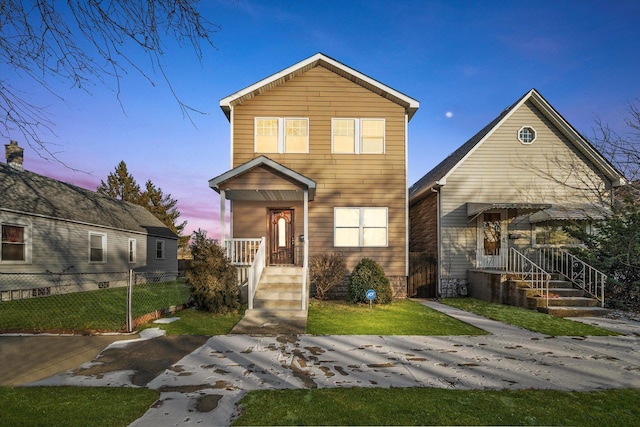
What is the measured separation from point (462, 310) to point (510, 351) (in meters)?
4.71

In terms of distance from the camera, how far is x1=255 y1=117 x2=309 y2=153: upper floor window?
41.4 feet

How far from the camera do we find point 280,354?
18.5 feet

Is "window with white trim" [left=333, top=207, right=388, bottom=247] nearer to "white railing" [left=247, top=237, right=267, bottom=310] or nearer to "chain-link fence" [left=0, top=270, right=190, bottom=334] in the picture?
"white railing" [left=247, top=237, right=267, bottom=310]

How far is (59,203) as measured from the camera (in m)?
15.5

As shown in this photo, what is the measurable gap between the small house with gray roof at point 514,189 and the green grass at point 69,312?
1116cm

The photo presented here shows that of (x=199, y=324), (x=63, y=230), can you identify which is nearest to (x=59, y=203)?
(x=63, y=230)

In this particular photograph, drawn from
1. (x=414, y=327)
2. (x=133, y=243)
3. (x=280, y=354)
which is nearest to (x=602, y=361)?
(x=414, y=327)

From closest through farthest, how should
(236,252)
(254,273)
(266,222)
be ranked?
(254,273) < (236,252) < (266,222)

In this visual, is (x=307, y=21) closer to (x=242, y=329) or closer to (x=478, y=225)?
(x=242, y=329)

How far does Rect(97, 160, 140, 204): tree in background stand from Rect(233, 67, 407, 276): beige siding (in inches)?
1091

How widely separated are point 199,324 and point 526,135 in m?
14.5

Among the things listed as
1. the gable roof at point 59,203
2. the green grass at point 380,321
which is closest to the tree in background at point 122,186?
the gable roof at point 59,203

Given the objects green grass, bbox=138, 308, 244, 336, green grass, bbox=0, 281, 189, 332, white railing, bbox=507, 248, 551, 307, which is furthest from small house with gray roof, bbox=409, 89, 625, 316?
green grass, bbox=0, 281, 189, 332

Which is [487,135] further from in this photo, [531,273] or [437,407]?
[437,407]
